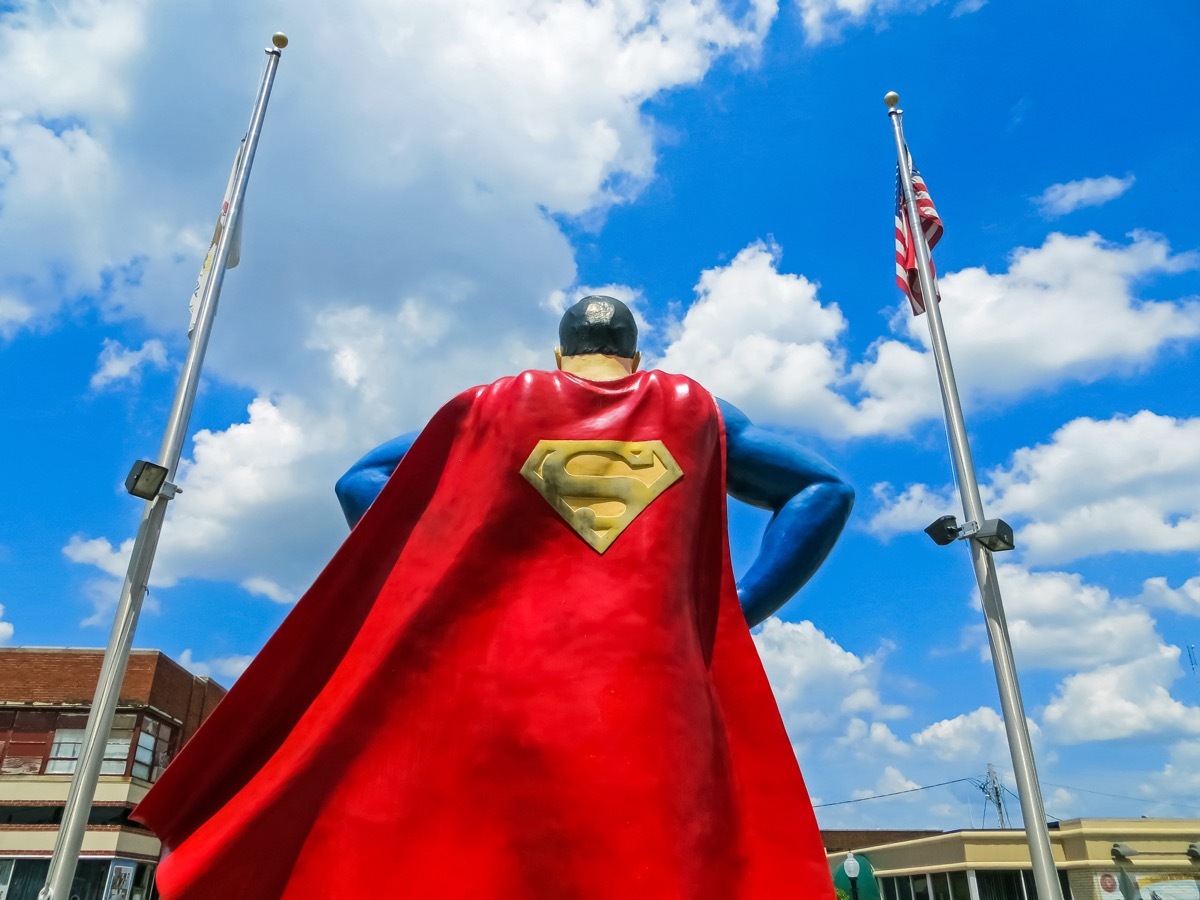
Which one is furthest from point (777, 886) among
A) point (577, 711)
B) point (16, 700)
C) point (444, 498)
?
point (16, 700)

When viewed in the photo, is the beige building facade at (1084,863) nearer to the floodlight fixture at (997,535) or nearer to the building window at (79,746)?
the floodlight fixture at (997,535)

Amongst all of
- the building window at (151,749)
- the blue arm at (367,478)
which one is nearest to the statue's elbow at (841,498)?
the blue arm at (367,478)

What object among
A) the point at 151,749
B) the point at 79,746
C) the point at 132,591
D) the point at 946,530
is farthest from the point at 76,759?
the point at 946,530

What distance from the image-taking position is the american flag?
9.62 meters

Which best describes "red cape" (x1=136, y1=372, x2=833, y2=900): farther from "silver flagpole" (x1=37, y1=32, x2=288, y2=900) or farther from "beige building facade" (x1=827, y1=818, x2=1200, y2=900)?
"beige building facade" (x1=827, y1=818, x2=1200, y2=900)

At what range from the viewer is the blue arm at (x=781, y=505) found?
360 cm

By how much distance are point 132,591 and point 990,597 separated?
639 cm

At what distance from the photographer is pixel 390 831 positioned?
292 centimetres

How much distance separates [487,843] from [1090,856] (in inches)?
963

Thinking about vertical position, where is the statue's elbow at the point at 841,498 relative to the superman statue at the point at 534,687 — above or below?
above

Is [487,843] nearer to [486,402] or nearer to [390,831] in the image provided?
[390,831]

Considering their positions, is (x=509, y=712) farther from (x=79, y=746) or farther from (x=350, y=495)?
(x=79, y=746)

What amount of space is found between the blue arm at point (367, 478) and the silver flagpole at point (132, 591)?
2840 millimetres

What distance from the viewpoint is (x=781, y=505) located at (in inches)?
147
